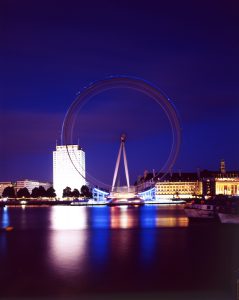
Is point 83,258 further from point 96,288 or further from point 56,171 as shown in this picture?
point 56,171

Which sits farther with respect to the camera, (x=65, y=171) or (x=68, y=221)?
(x=65, y=171)

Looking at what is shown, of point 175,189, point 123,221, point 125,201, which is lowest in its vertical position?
point 125,201

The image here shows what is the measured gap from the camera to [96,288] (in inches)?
473

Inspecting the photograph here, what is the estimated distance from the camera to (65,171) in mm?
134125

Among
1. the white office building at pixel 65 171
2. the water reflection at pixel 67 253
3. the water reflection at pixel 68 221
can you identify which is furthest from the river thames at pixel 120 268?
the white office building at pixel 65 171

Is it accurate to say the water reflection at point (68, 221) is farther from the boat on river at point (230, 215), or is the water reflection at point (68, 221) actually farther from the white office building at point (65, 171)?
the white office building at point (65, 171)

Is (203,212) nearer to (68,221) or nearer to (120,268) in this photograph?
(68,221)

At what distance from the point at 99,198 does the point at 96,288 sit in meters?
95.1

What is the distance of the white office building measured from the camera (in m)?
132

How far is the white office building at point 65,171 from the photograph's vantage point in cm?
13162

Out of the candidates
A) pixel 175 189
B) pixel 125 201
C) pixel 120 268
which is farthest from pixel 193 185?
pixel 120 268

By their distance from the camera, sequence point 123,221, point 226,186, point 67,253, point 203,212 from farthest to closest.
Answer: point 226,186
point 203,212
point 123,221
point 67,253

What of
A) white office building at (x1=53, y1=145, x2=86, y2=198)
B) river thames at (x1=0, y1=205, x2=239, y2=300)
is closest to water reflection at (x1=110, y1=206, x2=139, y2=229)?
river thames at (x1=0, y1=205, x2=239, y2=300)

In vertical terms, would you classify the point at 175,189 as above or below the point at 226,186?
below
